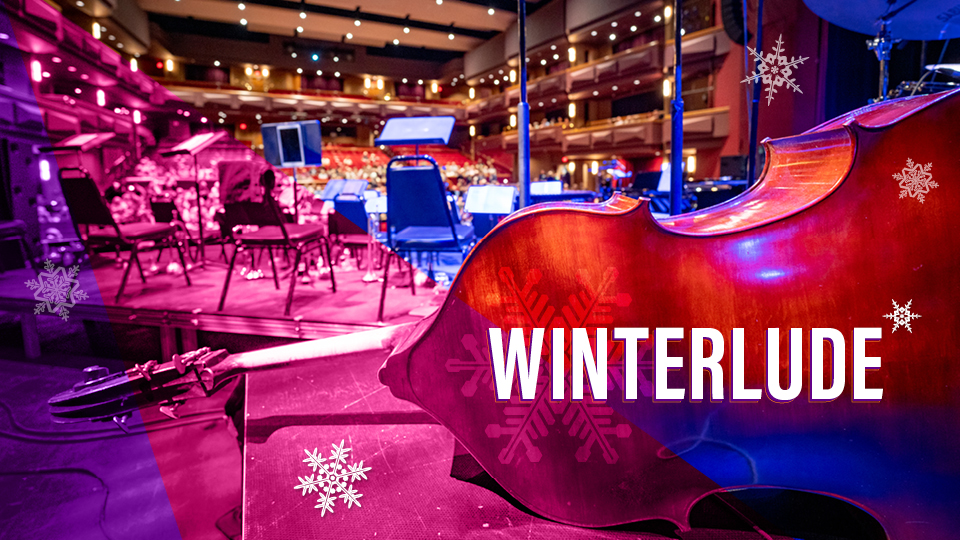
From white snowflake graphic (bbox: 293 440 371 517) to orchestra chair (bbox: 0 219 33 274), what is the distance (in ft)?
13.4

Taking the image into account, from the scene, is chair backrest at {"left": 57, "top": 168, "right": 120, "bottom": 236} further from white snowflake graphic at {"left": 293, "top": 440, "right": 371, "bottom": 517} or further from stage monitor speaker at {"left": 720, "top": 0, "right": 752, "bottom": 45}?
stage monitor speaker at {"left": 720, "top": 0, "right": 752, "bottom": 45}

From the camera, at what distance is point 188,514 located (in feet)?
4.59

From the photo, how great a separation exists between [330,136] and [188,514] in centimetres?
2778

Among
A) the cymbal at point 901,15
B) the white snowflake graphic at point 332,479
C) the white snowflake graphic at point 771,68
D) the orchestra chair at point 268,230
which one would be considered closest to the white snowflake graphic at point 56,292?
the orchestra chair at point 268,230

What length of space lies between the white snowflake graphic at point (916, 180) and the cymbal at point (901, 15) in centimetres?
85

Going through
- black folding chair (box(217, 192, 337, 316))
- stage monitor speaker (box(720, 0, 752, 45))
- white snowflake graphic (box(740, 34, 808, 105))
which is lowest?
black folding chair (box(217, 192, 337, 316))

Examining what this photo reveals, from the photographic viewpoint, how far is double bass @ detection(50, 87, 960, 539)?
27.9 inches

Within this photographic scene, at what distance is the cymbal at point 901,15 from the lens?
1205 mm

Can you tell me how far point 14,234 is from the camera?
3582mm

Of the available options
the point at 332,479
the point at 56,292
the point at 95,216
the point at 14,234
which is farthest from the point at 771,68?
the point at 14,234

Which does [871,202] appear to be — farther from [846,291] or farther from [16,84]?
[16,84]

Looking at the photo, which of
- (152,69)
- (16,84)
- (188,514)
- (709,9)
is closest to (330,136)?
(152,69)
